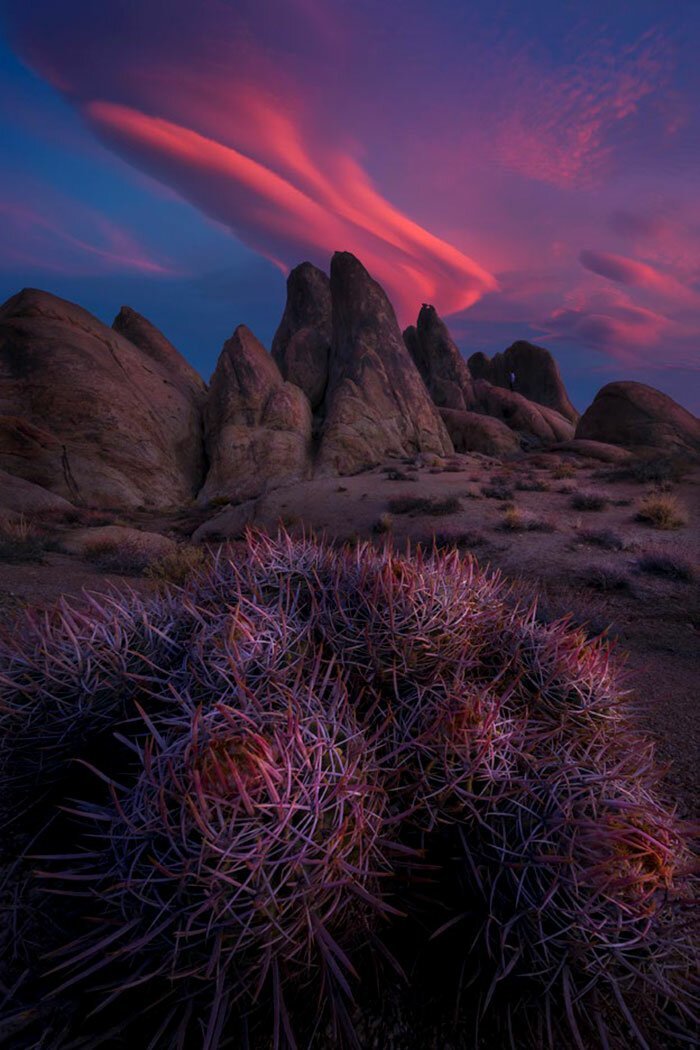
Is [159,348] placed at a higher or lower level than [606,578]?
higher

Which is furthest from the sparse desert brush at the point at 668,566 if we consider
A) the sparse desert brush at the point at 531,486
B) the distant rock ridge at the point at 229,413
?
the distant rock ridge at the point at 229,413

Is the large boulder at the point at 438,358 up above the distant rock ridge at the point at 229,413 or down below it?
above

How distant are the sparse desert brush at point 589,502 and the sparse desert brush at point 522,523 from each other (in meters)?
2.26

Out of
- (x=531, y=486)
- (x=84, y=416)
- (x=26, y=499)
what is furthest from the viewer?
(x=84, y=416)

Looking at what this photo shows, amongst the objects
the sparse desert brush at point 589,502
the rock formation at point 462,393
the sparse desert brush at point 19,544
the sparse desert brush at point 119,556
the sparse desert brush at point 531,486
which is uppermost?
the rock formation at point 462,393

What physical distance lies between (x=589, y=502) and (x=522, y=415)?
34636 millimetres

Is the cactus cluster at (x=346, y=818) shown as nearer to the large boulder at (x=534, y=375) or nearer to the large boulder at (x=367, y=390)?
the large boulder at (x=367, y=390)

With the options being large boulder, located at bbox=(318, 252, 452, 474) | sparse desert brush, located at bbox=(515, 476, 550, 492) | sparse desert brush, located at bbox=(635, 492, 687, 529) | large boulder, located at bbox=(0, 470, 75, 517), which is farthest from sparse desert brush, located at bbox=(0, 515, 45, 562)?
large boulder, located at bbox=(318, 252, 452, 474)

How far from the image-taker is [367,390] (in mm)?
31891

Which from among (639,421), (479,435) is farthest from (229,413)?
(639,421)

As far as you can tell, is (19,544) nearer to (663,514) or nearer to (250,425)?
(663,514)

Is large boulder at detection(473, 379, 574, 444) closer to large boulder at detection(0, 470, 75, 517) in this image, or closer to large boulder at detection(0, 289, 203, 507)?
large boulder at detection(0, 289, 203, 507)

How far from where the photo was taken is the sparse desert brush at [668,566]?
827 cm

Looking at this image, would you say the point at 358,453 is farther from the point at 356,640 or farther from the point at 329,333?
the point at 356,640
